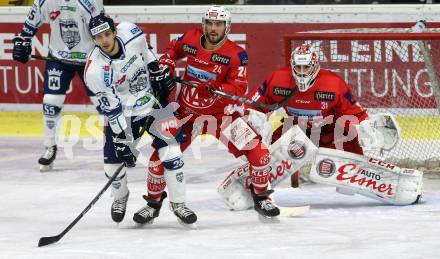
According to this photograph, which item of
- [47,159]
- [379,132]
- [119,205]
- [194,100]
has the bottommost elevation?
[47,159]

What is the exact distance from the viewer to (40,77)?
38.3ft

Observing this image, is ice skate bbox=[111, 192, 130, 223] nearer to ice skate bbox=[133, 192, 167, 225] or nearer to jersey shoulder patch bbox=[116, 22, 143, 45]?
ice skate bbox=[133, 192, 167, 225]

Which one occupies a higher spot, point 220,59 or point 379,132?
point 220,59

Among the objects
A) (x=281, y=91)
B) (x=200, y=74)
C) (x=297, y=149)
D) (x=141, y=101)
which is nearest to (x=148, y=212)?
(x=141, y=101)

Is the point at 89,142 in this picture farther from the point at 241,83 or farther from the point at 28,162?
the point at 241,83

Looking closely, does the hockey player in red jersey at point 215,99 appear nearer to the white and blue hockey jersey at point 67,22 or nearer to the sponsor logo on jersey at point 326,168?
the sponsor logo on jersey at point 326,168

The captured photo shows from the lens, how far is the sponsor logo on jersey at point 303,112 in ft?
25.6

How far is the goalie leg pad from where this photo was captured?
774 centimetres

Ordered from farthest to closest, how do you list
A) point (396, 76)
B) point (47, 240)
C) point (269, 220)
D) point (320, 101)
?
point (396, 76)
point (320, 101)
point (269, 220)
point (47, 240)

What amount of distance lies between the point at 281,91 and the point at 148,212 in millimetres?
1135

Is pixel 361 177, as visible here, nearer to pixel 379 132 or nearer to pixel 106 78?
pixel 379 132

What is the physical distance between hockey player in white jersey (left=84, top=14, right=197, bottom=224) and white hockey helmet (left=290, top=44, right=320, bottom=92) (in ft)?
2.75

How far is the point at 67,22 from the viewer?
9.38 meters

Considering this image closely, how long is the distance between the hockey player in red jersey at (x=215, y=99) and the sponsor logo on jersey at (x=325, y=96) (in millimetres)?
455
